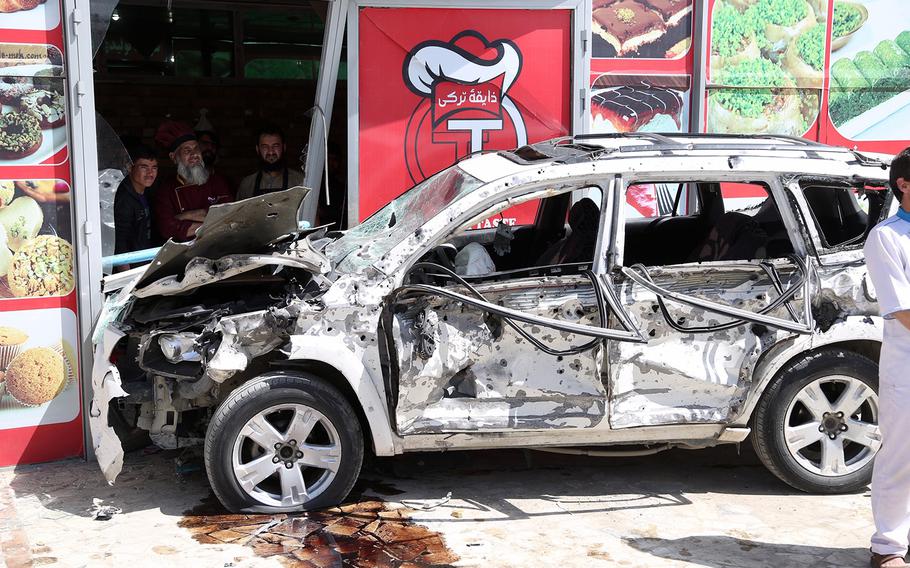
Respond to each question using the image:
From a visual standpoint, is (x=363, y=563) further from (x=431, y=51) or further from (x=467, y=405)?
(x=431, y=51)

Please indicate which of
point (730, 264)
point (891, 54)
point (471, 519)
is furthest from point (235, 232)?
point (891, 54)

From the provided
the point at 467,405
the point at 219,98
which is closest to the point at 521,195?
the point at 467,405

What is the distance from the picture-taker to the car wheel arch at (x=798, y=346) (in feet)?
18.5

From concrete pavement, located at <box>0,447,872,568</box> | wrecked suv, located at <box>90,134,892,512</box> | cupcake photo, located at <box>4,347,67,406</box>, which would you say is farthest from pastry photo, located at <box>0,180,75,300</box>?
concrete pavement, located at <box>0,447,872,568</box>

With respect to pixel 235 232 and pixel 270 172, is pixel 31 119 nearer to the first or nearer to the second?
pixel 235 232

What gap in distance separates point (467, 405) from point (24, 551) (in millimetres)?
2398

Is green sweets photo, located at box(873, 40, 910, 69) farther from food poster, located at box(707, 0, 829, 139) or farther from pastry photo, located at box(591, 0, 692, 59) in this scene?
pastry photo, located at box(591, 0, 692, 59)

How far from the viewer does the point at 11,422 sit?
6496 millimetres

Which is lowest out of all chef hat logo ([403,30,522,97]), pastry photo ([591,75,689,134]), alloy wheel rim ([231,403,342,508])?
alloy wheel rim ([231,403,342,508])

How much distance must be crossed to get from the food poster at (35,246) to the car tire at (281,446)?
173cm

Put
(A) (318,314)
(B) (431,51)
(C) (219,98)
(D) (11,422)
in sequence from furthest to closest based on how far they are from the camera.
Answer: (C) (219,98)
(B) (431,51)
(D) (11,422)
(A) (318,314)

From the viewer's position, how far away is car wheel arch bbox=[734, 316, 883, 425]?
18.5 feet

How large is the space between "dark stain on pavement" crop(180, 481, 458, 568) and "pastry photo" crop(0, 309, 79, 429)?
1.52 meters

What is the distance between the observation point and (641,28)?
8492mm
